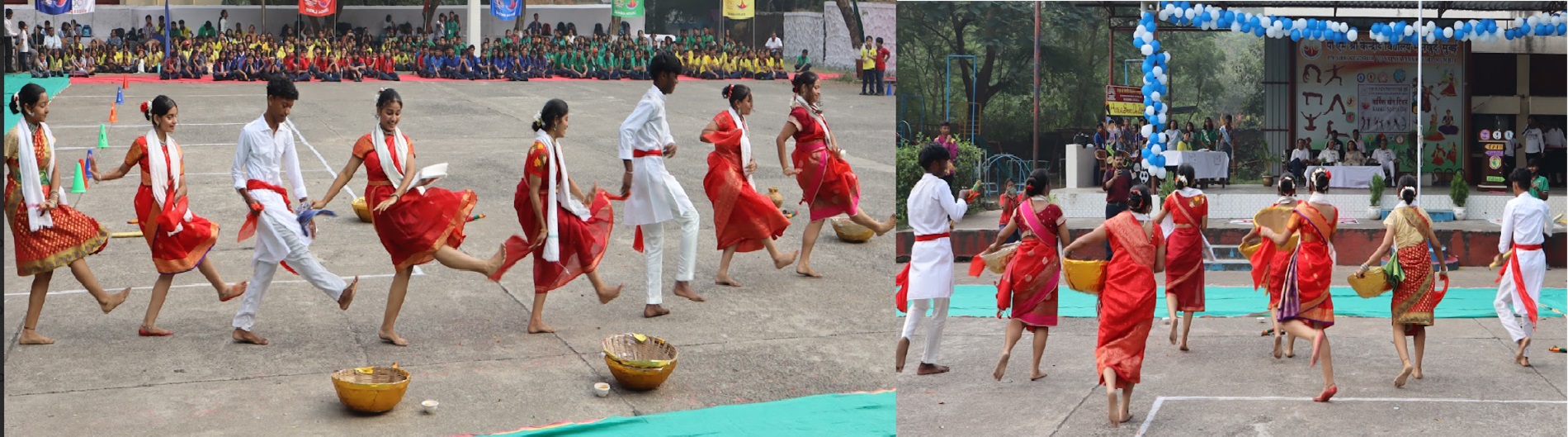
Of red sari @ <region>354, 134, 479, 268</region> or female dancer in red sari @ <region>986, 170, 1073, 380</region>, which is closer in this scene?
red sari @ <region>354, 134, 479, 268</region>

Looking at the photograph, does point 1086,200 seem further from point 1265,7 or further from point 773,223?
point 773,223

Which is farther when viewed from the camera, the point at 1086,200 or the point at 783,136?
the point at 1086,200

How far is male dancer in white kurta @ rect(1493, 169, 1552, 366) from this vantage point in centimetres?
742

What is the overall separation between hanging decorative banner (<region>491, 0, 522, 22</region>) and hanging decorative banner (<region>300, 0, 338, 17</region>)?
3041 millimetres

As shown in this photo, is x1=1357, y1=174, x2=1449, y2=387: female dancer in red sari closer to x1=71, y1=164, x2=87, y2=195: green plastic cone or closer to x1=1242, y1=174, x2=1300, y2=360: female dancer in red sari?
x1=1242, y1=174, x2=1300, y2=360: female dancer in red sari

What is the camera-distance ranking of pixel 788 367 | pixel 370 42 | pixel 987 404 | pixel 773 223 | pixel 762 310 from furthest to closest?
pixel 370 42
pixel 773 223
pixel 762 310
pixel 987 404
pixel 788 367

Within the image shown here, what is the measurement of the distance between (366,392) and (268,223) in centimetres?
139

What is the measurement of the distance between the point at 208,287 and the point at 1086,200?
37.1ft

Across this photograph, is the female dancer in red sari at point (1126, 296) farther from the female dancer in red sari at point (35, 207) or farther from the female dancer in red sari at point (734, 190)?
the female dancer in red sari at point (35, 207)

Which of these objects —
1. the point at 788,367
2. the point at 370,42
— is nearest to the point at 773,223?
the point at 788,367

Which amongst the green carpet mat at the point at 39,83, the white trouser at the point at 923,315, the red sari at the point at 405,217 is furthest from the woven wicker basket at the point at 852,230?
the green carpet mat at the point at 39,83

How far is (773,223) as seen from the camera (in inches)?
302

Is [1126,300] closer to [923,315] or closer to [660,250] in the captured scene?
[923,315]

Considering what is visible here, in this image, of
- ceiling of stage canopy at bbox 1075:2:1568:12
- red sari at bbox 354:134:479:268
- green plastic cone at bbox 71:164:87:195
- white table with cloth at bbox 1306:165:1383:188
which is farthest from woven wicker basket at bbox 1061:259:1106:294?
white table with cloth at bbox 1306:165:1383:188
